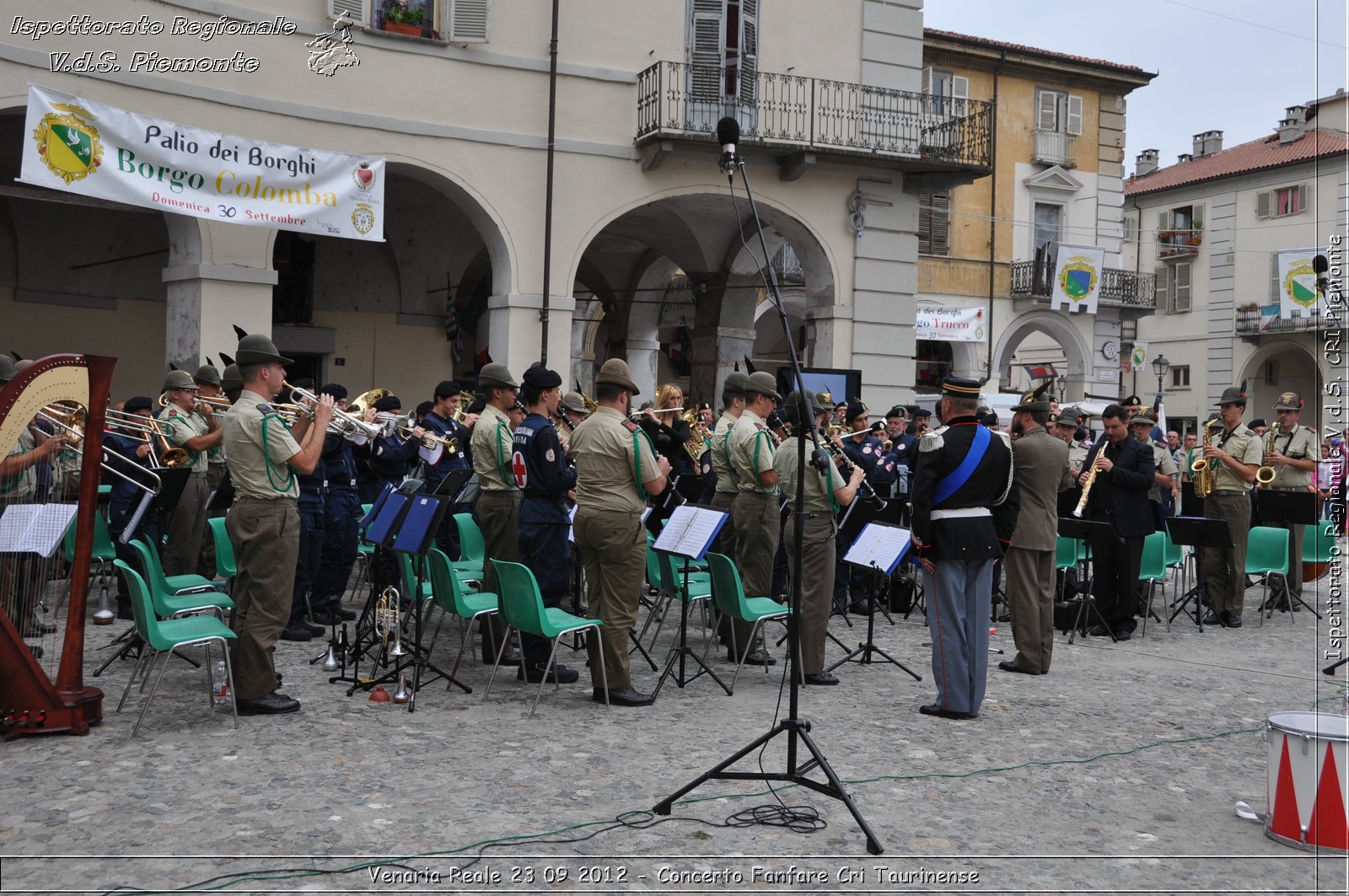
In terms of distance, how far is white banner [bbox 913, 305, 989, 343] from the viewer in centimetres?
2997

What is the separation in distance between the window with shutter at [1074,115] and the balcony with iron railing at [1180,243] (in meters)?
10.2

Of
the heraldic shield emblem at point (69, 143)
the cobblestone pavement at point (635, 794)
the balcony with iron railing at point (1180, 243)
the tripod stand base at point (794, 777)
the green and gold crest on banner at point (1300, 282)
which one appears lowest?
the cobblestone pavement at point (635, 794)

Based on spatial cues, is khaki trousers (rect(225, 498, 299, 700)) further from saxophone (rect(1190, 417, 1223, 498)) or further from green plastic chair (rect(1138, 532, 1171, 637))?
saxophone (rect(1190, 417, 1223, 498))

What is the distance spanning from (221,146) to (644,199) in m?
5.91

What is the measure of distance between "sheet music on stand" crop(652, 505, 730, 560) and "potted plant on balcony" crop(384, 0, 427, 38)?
32.2 ft

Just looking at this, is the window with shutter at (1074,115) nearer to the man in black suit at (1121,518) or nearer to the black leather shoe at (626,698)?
the man in black suit at (1121,518)

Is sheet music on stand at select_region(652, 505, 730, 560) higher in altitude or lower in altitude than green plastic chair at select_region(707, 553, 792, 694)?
higher

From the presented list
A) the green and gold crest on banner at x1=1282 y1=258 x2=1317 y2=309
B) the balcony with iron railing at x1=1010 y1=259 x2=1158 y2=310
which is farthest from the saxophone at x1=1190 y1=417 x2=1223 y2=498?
the balcony with iron railing at x1=1010 y1=259 x2=1158 y2=310

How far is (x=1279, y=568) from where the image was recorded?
38.2 feet

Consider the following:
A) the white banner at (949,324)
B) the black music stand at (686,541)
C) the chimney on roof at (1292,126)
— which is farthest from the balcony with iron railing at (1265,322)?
the black music stand at (686,541)

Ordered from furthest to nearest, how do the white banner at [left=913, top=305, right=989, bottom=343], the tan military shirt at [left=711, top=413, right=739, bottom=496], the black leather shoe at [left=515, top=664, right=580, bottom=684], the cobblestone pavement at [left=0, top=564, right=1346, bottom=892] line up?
the white banner at [left=913, top=305, right=989, bottom=343] < the tan military shirt at [left=711, top=413, right=739, bottom=496] < the black leather shoe at [left=515, top=664, right=580, bottom=684] < the cobblestone pavement at [left=0, top=564, right=1346, bottom=892]

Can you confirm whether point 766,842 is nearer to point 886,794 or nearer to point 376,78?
point 886,794

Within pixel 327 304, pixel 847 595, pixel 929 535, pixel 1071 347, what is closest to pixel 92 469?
pixel 929 535

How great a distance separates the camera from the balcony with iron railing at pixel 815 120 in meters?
15.9
